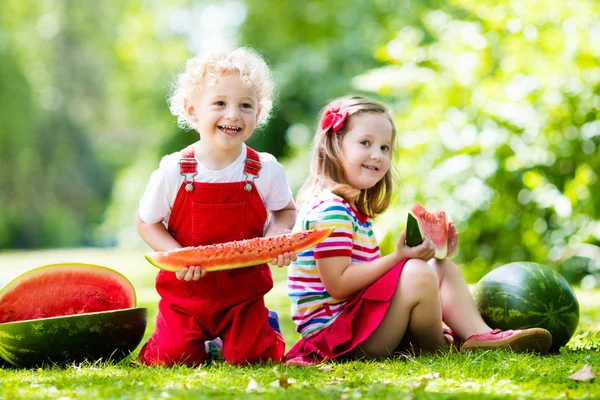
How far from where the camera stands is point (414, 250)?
4148mm

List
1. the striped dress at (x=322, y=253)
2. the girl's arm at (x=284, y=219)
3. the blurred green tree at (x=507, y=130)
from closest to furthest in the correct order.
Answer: the striped dress at (x=322, y=253) < the girl's arm at (x=284, y=219) < the blurred green tree at (x=507, y=130)

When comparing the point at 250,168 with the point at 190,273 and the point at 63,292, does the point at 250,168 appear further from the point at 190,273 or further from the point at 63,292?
the point at 63,292

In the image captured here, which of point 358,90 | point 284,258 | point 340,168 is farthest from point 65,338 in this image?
point 358,90

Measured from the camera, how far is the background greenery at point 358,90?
28.7 ft

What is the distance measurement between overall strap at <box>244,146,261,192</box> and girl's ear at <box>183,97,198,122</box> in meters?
→ 0.40

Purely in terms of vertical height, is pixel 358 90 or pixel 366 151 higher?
pixel 358 90

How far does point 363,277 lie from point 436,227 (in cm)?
58

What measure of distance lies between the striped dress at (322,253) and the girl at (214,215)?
192 millimetres

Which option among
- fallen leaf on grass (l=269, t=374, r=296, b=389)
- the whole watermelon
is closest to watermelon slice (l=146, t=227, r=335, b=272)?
fallen leaf on grass (l=269, t=374, r=296, b=389)

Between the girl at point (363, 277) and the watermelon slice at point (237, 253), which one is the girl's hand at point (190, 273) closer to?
the watermelon slice at point (237, 253)

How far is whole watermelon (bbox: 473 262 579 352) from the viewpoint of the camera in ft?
14.2

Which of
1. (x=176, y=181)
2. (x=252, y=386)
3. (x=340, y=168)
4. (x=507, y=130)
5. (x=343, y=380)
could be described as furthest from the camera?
(x=507, y=130)

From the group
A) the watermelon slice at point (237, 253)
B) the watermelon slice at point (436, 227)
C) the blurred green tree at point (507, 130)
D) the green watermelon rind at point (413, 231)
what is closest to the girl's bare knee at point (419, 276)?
the green watermelon rind at point (413, 231)

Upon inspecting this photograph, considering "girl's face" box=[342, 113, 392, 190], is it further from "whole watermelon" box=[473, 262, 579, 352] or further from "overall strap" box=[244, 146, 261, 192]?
"whole watermelon" box=[473, 262, 579, 352]
